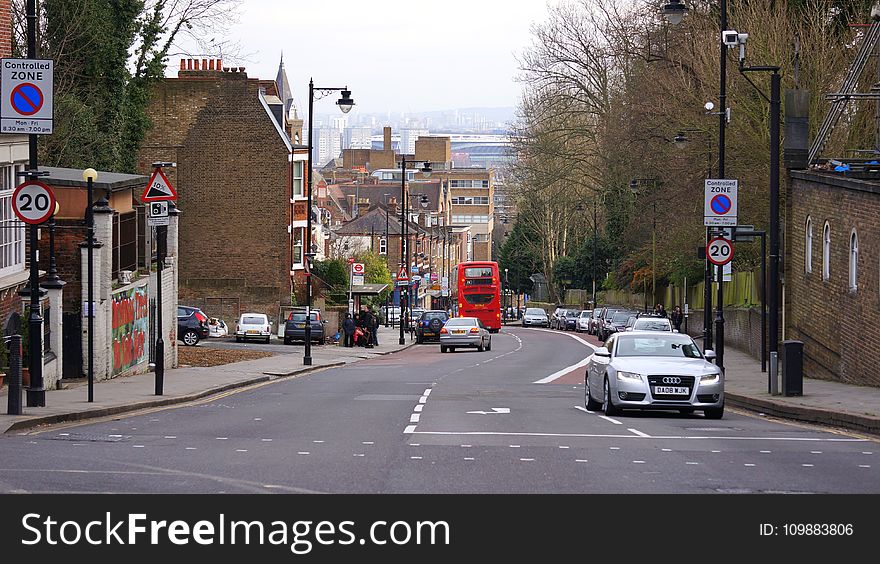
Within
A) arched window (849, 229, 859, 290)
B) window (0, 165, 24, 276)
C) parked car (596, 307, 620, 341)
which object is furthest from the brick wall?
arched window (849, 229, 859, 290)

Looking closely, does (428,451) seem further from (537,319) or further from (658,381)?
(537,319)

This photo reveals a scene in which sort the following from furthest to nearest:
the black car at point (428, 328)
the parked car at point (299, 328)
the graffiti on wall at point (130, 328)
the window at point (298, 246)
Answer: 1. the window at point (298, 246)
2. the black car at point (428, 328)
3. the parked car at point (299, 328)
4. the graffiti on wall at point (130, 328)

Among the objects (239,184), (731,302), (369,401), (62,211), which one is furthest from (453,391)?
(239,184)

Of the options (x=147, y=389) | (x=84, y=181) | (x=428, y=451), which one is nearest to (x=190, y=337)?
(x=84, y=181)

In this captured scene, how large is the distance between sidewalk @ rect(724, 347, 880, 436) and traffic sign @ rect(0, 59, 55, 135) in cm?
1260

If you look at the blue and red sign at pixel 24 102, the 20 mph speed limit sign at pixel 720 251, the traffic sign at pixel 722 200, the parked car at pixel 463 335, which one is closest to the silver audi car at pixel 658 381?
the 20 mph speed limit sign at pixel 720 251

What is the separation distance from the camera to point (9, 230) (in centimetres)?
2519

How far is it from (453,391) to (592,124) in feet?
146

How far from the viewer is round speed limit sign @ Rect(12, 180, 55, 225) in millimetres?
17406

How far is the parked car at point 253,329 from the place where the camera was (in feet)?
181

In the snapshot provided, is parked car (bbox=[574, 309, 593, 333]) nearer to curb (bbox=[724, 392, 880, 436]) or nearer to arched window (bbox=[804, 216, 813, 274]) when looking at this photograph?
arched window (bbox=[804, 216, 813, 274])

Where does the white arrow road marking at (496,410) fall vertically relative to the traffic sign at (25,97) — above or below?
below

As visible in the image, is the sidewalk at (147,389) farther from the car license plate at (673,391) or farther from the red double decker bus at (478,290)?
the red double decker bus at (478,290)

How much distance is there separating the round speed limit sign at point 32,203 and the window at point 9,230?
7.34m
